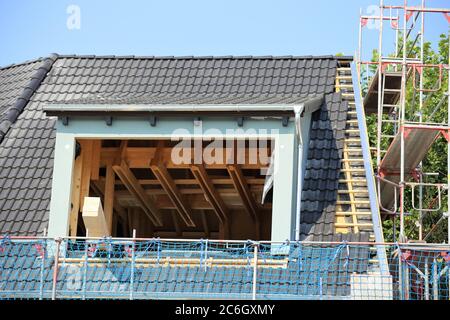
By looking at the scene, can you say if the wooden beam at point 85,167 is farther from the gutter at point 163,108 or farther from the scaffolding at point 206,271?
the scaffolding at point 206,271

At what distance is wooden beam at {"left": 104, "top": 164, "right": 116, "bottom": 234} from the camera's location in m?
21.3

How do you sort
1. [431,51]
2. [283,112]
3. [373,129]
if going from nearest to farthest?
[283,112] → [373,129] → [431,51]

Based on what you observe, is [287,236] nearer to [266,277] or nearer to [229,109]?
[266,277]

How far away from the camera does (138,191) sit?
22.8 meters

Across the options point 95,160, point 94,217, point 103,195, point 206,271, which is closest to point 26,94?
point 103,195

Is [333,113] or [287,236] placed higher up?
[333,113]

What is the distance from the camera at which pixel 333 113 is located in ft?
71.9

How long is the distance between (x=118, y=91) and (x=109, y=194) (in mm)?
2658

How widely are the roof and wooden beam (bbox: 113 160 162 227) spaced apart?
1.32 meters

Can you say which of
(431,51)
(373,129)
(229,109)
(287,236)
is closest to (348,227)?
(287,236)

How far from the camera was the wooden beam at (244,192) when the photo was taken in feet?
71.5

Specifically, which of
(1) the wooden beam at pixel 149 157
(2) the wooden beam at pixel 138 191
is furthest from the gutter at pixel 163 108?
(2) the wooden beam at pixel 138 191
